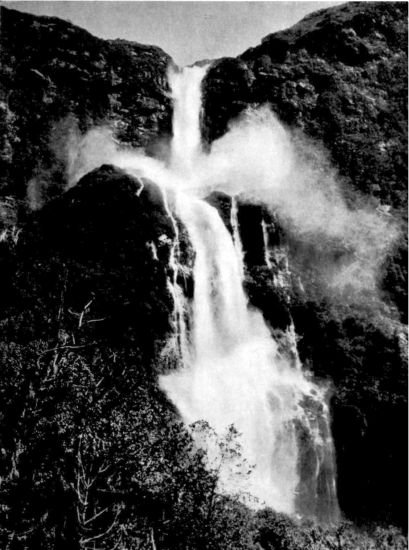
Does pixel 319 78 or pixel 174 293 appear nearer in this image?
pixel 174 293

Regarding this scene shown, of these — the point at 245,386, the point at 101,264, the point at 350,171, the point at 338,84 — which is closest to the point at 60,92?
the point at 101,264

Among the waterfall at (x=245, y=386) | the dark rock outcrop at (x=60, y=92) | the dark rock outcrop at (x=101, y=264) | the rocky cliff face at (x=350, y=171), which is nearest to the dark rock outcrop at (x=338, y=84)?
the rocky cliff face at (x=350, y=171)

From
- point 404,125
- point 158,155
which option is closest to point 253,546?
point 158,155

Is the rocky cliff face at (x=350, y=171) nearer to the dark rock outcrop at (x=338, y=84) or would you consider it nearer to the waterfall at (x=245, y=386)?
the dark rock outcrop at (x=338, y=84)

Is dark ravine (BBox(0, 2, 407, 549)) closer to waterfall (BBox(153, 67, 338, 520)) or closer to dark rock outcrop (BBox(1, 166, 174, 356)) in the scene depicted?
dark rock outcrop (BBox(1, 166, 174, 356))

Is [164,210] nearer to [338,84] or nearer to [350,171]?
[350,171]

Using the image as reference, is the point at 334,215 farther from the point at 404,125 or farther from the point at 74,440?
the point at 74,440

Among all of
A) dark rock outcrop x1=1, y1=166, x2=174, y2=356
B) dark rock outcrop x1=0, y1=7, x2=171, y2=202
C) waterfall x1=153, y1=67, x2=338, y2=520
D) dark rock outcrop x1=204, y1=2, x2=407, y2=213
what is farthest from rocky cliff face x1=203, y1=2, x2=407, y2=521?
dark rock outcrop x1=1, y1=166, x2=174, y2=356
